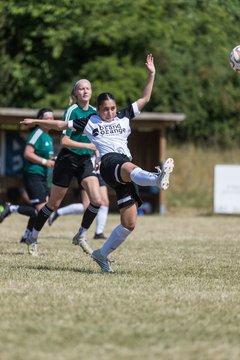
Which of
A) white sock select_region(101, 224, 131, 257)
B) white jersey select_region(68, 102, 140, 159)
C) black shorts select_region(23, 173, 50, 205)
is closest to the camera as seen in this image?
white sock select_region(101, 224, 131, 257)

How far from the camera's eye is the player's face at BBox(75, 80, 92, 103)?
9.94 meters

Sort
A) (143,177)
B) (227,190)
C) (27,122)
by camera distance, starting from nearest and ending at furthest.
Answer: (143,177) → (27,122) → (227,190)

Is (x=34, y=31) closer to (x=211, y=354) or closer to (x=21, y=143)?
(x=21, y=143)

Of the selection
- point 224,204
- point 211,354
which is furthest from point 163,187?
point 224,204

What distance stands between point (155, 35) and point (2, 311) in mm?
22376

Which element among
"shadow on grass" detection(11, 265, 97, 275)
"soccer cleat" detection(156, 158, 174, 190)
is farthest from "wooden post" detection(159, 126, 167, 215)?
"soccer cleat" detection(156, 158, 174, 190)

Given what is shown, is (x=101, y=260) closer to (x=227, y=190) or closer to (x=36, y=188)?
(x=36, y=188)

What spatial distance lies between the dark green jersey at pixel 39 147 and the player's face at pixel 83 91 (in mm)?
2083

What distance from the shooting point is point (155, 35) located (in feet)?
90.9

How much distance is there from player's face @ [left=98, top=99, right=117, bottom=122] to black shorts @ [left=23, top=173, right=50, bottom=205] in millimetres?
3973

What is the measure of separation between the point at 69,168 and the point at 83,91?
3.02 ft

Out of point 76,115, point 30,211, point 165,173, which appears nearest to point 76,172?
point 76,115

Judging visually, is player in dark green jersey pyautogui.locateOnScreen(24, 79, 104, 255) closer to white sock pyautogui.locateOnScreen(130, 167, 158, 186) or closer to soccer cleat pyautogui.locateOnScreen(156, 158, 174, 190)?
white sock pyautogui.locateOnScreen(130, 167, 158, 186)

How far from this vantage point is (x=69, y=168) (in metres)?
10.3
